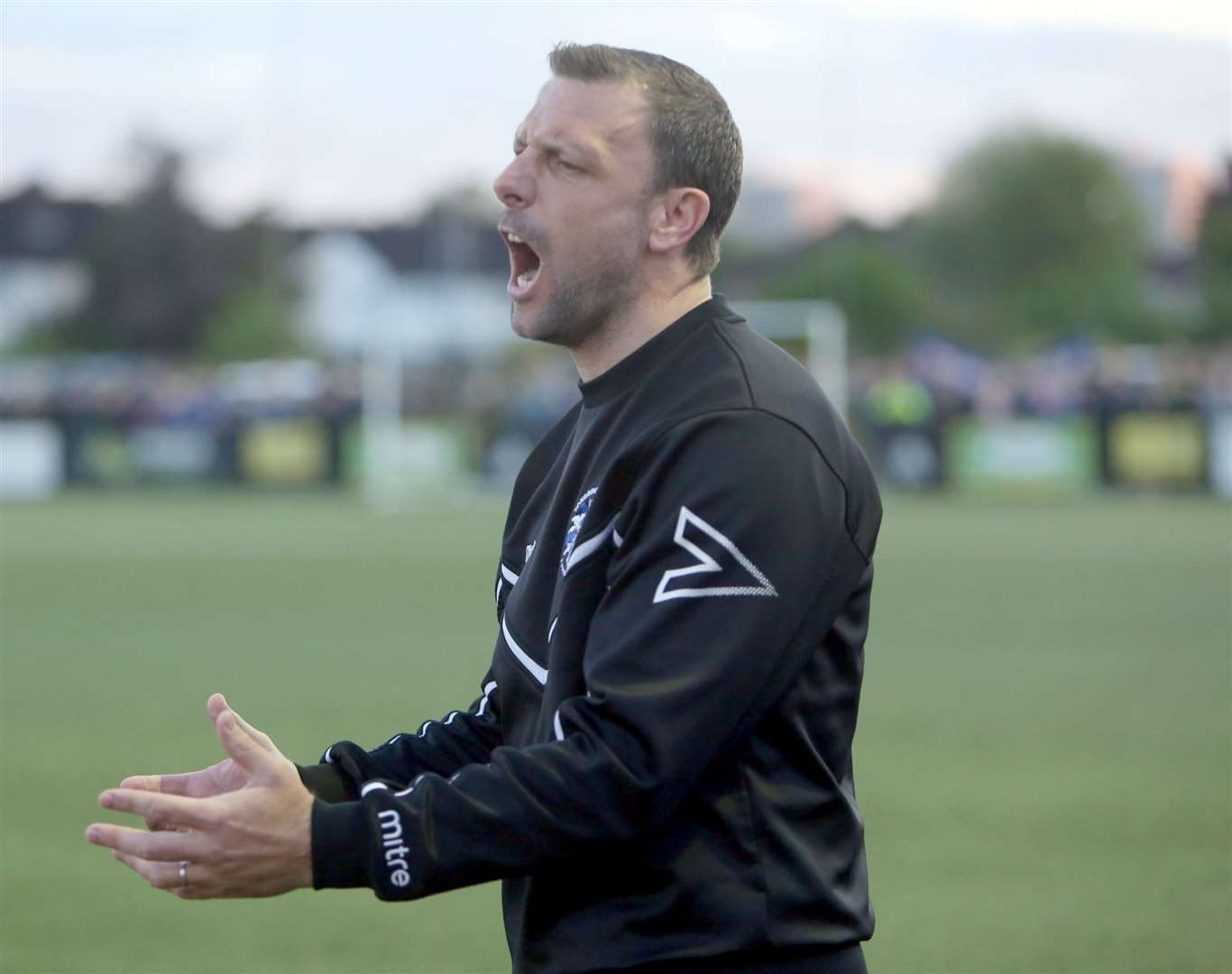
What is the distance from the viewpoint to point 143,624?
13.8 meters

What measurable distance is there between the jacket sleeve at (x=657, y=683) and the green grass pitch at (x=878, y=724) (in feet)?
10.9

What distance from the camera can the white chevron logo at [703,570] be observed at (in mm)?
2332

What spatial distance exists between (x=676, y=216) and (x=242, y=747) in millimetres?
944

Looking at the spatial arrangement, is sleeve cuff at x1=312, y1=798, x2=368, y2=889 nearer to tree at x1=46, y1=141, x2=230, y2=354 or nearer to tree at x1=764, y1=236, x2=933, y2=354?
tree at x1=764, y1=236, x2=933, y2=354

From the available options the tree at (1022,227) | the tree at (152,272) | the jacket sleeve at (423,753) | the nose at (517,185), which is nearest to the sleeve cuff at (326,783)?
the jacket sleeve at (423,753)

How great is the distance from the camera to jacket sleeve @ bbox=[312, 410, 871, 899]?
7.52ft

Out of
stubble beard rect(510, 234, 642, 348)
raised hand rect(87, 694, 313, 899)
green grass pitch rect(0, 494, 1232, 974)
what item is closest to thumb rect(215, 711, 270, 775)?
raised hand rect(87, 694, 313, 899)

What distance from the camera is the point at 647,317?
2691mm

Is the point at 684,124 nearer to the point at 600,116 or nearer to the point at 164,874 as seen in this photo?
the point at 600,116

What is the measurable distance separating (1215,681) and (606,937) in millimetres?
9000

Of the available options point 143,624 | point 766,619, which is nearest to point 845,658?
point 766,619

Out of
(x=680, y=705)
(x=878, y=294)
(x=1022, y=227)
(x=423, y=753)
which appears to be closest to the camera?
(x=680, y=705)

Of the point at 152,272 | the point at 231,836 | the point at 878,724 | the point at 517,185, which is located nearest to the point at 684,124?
the point at 517,185

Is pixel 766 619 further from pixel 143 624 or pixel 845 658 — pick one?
pixel 143 624
